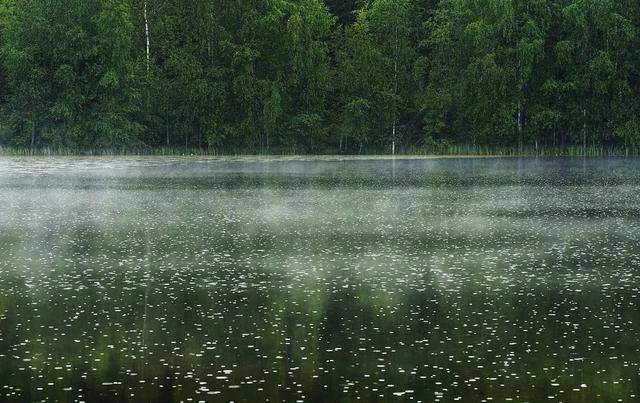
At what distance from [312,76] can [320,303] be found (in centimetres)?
6098

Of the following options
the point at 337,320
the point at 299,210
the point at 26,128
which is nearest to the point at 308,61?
the point at 26,128

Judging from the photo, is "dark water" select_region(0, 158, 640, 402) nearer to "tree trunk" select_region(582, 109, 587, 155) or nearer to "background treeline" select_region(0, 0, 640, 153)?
"background treeline" select_region(0, 0, 640, 153)

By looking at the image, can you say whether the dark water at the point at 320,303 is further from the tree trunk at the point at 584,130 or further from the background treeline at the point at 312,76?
the tree trunk at the point at 584,130

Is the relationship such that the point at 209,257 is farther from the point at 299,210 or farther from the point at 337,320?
the point at 299,210

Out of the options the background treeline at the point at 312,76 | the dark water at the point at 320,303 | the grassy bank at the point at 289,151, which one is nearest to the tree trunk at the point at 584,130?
the background treeline at the point at 312,76

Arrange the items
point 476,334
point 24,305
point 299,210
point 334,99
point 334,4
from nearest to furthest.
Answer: point 476,334 < point 24,305 < point 299,210 < point 334,99 < point 334,4

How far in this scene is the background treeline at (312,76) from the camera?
68312 millimetres

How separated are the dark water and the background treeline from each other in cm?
4610

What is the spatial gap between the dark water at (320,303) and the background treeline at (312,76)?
46.1 m

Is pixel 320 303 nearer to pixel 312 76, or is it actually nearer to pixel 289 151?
pixel 312 76

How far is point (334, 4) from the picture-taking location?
8138cm

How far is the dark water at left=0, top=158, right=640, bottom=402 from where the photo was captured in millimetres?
7762

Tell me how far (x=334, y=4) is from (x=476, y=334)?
73.5m

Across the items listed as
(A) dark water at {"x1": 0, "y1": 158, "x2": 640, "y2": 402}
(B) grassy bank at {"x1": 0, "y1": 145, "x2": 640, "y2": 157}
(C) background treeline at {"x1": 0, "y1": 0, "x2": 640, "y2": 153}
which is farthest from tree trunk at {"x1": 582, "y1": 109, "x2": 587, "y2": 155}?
(A) dark water at {"x1": 0, "y1": 158, "x2": 640, "y2": 402}
